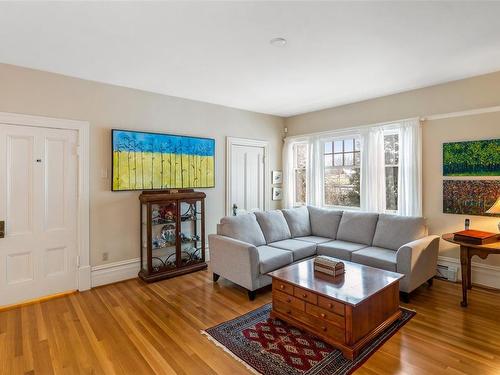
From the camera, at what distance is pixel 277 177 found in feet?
18.8

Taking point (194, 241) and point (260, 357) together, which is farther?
point (194, 241)

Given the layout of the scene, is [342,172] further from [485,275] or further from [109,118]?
[109,118]

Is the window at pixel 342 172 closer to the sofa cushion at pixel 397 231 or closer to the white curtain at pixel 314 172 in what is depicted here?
the white curtain at pixel 314 172

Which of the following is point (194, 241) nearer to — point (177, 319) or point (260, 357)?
point (177, 319)

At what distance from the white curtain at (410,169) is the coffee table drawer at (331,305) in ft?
7.93

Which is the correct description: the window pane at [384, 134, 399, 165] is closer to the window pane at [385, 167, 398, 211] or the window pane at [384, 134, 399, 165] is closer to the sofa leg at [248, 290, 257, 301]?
the window pane at [385, 167, 398, 211]

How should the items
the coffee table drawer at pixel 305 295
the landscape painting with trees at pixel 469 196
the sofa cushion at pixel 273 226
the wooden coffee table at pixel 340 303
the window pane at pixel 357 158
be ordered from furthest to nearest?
the window pane at pixel 357 158 → the sofa cushion at pixel 273 226 → the landscape painting with trees at pixel 469 196 → the coffee table drawer at pixel 305 295 → the wooden coffee table at pixel 340 303

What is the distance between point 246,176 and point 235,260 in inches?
83.6

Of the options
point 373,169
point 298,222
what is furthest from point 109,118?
point 373,169

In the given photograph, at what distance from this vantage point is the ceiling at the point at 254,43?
6.89 feet

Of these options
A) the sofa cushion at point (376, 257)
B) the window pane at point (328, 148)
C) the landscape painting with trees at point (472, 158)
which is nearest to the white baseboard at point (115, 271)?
the sofa cushion at point (376, 257)

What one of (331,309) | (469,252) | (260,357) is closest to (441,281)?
(469,252)

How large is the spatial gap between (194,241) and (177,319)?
62.0 inches

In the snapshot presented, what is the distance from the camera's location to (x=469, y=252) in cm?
303
